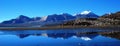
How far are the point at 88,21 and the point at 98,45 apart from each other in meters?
157

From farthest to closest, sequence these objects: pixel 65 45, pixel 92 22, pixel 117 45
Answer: pixel 92 22, pixel 65 45, pixel 117 45

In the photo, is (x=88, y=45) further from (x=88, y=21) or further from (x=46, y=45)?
(x=88, y=21)

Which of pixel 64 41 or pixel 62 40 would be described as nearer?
pixel 64 41

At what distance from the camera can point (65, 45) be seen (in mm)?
31719

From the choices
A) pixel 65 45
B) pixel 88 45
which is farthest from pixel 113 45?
pixel 65 45

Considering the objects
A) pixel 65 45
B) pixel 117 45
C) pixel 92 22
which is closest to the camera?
pixel 117 45

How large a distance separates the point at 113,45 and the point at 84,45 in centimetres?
299

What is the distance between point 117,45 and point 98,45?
6.55ft

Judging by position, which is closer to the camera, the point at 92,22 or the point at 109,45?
the point at 109,45

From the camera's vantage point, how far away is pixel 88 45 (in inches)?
1209

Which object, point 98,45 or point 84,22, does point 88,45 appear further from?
point 84,22

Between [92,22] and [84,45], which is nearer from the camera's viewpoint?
[84,45]

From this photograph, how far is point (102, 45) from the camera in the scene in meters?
30.6

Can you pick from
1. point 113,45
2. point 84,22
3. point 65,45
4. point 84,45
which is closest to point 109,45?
point 113,45
